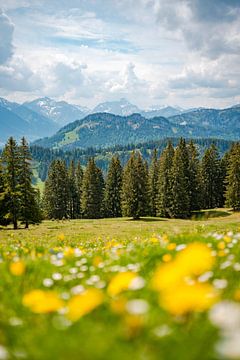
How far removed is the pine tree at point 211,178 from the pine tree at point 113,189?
Answer: 1908 cm

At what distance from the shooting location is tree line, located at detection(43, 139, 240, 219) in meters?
63.3

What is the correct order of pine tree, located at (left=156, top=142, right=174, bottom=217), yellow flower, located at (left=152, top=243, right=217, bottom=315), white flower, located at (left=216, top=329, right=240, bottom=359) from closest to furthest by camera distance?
white flower, located at (left=216, top=329, right=240, bottom=359), yellow flower, located at (left=152, top=243, right=217, bottom=315), pine tree, located at (left=156, top=142, right=174, bottom=217)

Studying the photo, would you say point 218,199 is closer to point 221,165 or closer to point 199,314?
point 221,165

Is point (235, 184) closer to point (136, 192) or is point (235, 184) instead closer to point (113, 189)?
point (136, 192)

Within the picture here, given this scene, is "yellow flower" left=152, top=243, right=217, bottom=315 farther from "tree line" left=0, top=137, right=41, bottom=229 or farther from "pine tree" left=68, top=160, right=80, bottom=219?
"pine tree" left=68, top=160, right=80, bottom=219

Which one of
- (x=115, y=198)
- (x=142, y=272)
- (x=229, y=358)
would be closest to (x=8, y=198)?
(x=115, y=198)

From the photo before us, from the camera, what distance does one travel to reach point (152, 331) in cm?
190

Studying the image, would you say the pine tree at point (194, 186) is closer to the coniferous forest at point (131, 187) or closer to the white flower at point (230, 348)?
the coniferous forest at point (131, 187)

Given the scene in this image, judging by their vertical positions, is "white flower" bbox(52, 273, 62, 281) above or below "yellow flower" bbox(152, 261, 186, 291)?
below

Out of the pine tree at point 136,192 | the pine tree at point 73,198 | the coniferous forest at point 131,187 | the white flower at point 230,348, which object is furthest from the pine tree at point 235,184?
the white flower at point 230,348

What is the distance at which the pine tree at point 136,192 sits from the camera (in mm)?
61969

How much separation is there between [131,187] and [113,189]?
752 inches

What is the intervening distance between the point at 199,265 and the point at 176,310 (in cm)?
36

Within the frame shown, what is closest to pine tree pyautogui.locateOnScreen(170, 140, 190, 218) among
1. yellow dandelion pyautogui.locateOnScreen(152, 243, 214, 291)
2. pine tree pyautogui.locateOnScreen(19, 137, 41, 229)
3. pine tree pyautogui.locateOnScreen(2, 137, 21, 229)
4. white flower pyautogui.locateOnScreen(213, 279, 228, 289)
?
pine tree pyautogui.locateOnScreen(19, 137, 41, 229)
